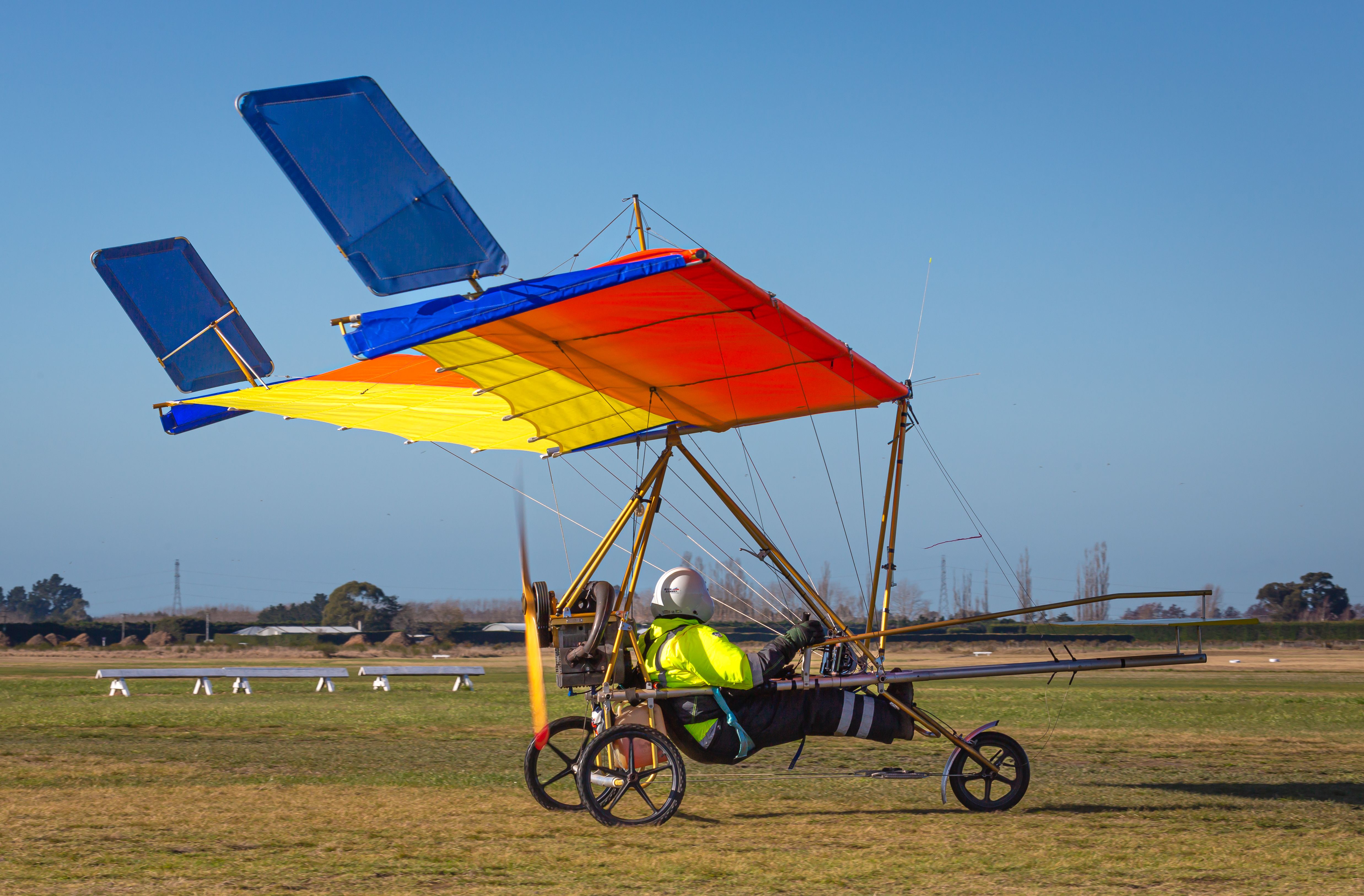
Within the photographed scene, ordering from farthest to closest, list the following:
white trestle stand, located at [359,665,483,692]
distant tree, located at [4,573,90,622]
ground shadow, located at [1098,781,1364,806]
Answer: distant tree, located at [4,573,90,622] → white trestle stand, located at [359,665,483,692] → ground shadow, located at [1098,781,1364,806]

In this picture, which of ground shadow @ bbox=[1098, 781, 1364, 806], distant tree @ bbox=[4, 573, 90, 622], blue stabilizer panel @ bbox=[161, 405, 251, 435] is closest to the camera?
ground shadow @ bbox=[1098, 781, 1364, 806]

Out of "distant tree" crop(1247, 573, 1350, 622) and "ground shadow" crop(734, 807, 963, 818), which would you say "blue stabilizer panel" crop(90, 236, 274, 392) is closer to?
"ground shadow" crop(734, 807, 963, 818)

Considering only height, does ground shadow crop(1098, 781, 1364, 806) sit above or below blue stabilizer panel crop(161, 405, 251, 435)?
below

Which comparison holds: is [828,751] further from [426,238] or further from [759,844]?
[426,238]

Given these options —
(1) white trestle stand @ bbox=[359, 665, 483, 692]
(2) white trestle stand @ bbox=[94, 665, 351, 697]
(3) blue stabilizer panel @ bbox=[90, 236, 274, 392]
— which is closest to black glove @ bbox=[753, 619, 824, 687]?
(3) blue stabilizer panel @ bbox=[90, 236, 274, 392]

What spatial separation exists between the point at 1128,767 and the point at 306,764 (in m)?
7.86

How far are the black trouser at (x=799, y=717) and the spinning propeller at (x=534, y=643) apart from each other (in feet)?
4.08

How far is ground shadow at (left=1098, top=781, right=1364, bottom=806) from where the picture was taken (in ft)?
28.6

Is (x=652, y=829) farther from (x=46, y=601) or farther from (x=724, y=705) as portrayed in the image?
(x=46, y=601)

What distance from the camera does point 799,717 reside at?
25.5 feet

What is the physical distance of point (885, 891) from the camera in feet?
17.8

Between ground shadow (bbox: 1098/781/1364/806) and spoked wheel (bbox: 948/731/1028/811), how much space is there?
161 cm

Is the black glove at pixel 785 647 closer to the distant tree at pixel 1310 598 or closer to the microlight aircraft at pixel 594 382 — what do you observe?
the microlight aircraft at pixel 594 382

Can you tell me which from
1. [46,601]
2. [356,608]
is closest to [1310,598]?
[356,608]
